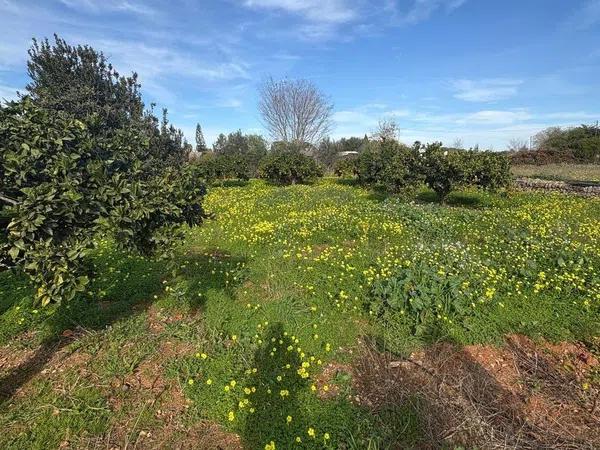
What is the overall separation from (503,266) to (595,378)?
2754 mm

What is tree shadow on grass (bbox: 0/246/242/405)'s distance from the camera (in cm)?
470

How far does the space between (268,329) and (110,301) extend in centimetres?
300

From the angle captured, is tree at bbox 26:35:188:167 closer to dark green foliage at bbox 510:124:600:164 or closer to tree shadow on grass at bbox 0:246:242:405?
tree shadow on grass at bbox 0:246:242:405

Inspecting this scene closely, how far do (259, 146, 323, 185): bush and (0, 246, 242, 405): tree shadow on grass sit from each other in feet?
48.8

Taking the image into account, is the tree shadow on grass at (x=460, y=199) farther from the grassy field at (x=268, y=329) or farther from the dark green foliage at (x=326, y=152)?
the dark green foliage at (x=326, y=152)

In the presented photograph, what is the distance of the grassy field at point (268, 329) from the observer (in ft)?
12.1

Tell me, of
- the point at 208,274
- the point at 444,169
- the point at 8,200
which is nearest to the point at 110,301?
the point at 208,274

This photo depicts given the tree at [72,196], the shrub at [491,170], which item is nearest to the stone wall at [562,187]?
the shrub at [491,170]

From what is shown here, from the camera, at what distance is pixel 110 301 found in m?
6.21

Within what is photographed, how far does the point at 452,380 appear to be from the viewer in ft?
13.8

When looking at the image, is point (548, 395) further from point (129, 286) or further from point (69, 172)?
point (129, 286)

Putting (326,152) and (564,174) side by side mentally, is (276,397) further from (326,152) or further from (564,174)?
(326,152)

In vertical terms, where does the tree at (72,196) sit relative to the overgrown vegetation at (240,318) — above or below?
above

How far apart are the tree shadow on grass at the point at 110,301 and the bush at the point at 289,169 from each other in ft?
48.8
